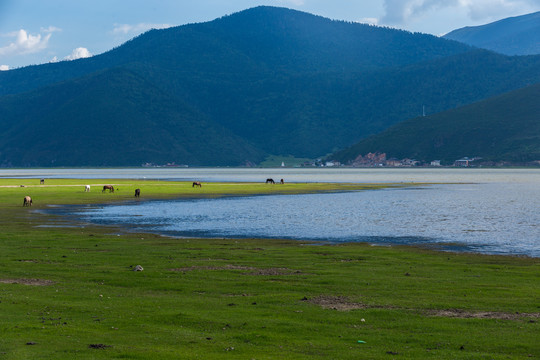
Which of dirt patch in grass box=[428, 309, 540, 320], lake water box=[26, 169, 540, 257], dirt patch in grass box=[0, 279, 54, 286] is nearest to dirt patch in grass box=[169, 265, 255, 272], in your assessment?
dirt patch in grass box=[0, 279, 54, 286]

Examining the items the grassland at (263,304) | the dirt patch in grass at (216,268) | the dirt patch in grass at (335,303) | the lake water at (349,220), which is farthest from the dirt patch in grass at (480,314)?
the lake water at (349,220)

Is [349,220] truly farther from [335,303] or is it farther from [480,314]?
[480,314]

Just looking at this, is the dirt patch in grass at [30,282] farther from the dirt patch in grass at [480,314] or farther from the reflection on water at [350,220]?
the reflection on water at [350,220]

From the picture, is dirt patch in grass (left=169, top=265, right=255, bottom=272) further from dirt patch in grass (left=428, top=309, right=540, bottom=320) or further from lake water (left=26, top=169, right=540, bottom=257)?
lake water (left=26, top=169, right=540, bottom=257)

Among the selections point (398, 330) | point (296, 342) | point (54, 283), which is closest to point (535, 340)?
point (398, 330)

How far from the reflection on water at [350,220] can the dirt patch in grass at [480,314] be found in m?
15.5

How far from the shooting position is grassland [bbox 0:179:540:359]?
15.0m

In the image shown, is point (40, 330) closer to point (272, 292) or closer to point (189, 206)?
point (272, 292)

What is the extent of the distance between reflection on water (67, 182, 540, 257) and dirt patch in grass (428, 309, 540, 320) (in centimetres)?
1548

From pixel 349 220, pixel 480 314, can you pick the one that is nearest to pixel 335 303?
pixel 480 314

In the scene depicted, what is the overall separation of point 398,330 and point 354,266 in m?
11.1

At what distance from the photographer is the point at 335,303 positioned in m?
19.8

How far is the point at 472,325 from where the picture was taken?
17.2 metres

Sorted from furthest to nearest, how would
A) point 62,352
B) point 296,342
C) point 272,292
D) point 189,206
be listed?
point 189,206, point 272,292, point 296,342, point 62,352
